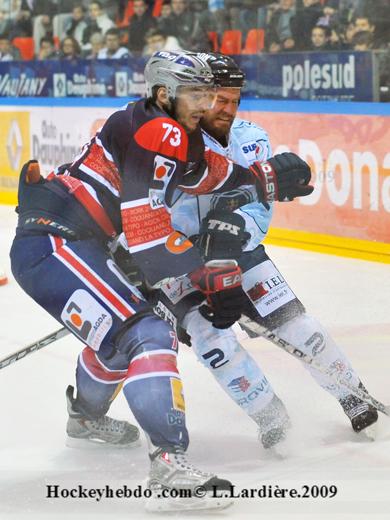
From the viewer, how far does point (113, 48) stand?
8.91 meters

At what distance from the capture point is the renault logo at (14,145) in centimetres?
948

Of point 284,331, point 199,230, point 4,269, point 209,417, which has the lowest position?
point 4,269

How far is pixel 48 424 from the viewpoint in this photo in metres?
3.66

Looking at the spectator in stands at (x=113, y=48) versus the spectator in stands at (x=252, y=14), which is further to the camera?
the spectator in stands at (x=113, y=48)

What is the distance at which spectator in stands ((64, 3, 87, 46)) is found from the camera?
9.13m

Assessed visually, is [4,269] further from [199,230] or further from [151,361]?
[151,361]

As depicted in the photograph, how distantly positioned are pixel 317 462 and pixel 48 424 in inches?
37.4

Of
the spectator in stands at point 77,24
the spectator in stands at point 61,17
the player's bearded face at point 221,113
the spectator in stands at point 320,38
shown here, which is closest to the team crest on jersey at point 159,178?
the player's bearded face at point 221,113

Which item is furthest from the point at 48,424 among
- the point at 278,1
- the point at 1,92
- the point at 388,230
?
the point at 1,92

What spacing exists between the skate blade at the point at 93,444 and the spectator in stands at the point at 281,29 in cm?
435

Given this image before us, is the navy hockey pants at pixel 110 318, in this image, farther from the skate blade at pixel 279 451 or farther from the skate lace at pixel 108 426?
the skate blade at pixel 279 451

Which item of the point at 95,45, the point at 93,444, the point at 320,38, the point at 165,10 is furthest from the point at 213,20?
the point at 93,444

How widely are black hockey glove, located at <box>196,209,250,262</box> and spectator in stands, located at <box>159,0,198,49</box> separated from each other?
15.8 ft

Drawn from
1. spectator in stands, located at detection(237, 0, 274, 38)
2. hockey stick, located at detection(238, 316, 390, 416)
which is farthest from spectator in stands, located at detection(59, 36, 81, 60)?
hockey stick, located at detection(238, 316, 390, 416)
